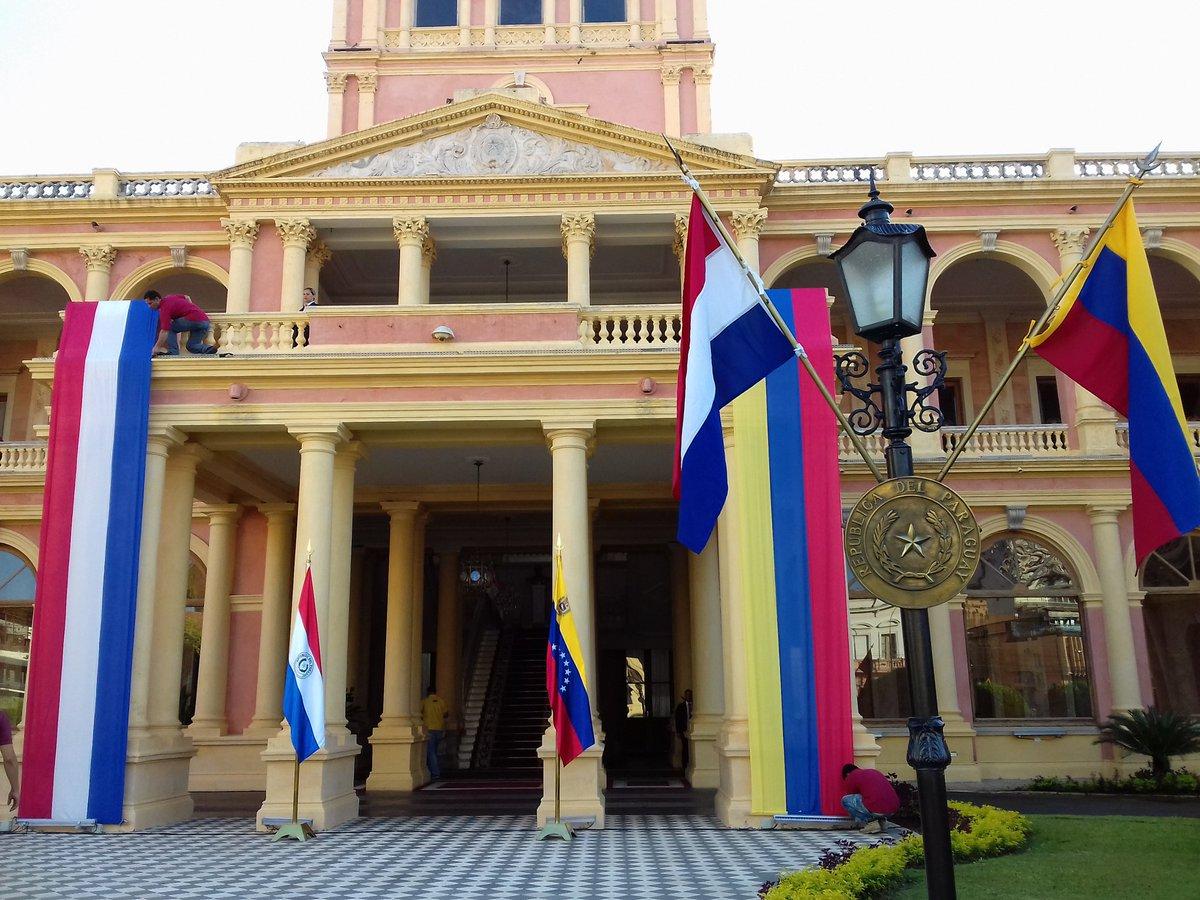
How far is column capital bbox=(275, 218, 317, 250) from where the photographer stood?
18.0 meters

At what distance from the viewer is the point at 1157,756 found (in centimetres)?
1659

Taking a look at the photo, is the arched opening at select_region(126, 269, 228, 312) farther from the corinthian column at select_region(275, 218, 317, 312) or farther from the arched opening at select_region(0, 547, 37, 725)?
the arched opening at select_region(0, 547, 37, 725)

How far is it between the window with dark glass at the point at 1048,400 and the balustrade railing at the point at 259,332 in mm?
15250

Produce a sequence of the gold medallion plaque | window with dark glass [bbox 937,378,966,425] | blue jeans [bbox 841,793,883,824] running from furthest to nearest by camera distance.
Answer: window with dark glass [bbox 937,378,966,425]
blue jeans [bbox 841,793,883,824]
the gold medallion plaque

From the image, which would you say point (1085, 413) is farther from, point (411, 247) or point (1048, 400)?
point (411, 247)

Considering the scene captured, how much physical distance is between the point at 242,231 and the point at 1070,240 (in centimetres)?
1548

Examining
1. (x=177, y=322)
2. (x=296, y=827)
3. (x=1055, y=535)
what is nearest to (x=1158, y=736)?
(x=1055, y=535)

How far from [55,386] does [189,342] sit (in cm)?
180

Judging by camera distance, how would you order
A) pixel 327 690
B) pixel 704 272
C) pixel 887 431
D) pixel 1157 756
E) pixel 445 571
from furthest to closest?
pixel 445 571 → pixel 1157 756 → pixel 327 690 → pixel 704 272 → pixel 887 431

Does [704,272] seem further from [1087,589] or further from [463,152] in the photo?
[1087,589]

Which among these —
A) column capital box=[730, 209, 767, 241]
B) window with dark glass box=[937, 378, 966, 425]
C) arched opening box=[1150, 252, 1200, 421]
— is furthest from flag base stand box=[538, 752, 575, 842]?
arched opening box=[1150, 252, 1200, 421]

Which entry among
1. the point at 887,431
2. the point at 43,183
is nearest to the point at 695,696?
the point at 887,431

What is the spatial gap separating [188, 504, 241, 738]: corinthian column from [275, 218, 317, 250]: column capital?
197 inches

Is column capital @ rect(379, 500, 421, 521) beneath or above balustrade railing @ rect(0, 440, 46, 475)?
beneath
